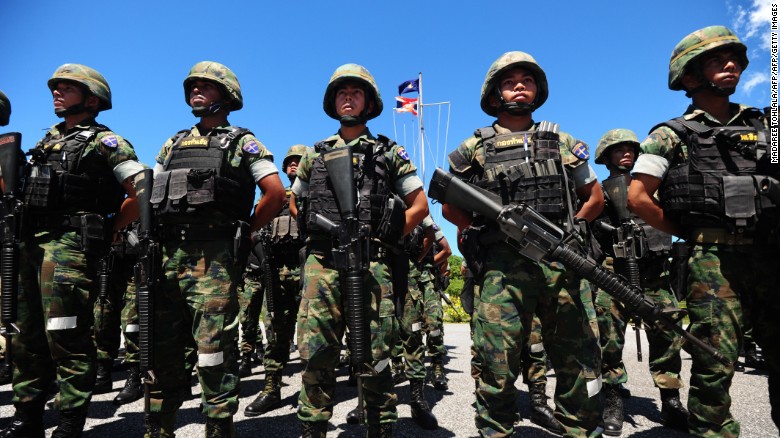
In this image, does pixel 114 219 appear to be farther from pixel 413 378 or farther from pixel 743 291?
pixel 743 291

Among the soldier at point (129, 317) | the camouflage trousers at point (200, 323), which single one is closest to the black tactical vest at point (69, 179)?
the camouflage trousers at point (200, 323)

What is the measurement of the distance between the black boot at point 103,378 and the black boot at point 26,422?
2.16 meters

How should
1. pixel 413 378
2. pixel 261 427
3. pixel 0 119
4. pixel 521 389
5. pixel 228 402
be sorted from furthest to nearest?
1. pixel 521 389
2. pixel 0 119
3. pixel 413 378
4. pixel 261 427
5. pixel 228 402

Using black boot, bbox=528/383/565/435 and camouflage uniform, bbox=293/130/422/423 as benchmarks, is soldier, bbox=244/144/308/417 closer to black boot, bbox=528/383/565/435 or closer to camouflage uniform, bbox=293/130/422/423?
camouflage uniform, bbox=293/130/422/423

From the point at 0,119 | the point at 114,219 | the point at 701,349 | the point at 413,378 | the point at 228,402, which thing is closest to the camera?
the point at 701,349

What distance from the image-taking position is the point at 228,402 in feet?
10.5

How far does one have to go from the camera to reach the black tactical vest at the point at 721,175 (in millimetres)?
2732

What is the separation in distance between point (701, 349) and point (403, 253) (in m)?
2.19

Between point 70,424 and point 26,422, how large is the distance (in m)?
0.42

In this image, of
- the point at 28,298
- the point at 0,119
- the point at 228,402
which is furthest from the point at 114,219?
the point at 0,119

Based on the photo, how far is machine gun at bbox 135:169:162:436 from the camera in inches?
121

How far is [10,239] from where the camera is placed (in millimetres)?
3547

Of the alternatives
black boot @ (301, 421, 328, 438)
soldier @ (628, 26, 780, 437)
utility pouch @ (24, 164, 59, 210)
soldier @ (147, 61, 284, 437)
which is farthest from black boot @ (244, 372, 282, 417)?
soldier @ (628, 26, 780, 437)

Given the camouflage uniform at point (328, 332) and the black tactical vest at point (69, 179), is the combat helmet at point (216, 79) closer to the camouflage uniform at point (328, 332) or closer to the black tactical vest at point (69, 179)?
the black tactical vest at point (69, 179)
